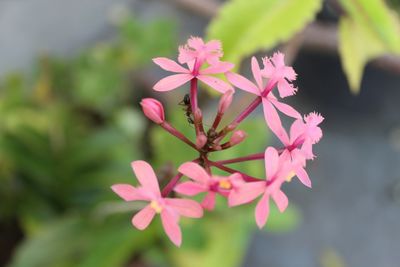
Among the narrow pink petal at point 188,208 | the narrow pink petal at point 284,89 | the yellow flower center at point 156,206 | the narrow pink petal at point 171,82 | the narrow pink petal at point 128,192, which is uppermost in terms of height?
the narrow pink petal at point 284,89

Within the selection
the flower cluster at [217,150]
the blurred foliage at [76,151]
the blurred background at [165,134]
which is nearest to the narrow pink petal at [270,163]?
the flower cluster at [217,150]

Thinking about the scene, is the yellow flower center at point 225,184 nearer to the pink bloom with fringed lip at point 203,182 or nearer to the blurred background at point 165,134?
the pink bloom with fringed lip at point 203,182

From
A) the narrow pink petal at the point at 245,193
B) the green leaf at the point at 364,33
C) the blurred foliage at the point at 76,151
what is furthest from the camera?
the blurred foliage at the point at 76,151

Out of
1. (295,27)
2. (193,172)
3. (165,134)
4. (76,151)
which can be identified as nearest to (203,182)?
(193,172)

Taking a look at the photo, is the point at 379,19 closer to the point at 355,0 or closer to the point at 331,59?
the point at 355,0

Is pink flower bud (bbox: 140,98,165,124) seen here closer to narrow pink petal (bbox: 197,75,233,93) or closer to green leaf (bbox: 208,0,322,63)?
narrow pink petal (bbox: 197,75,233,93)

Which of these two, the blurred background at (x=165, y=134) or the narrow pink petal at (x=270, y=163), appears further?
the blurred background at (x=165, y=134)

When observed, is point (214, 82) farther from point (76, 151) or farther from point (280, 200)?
point (76, 151)
